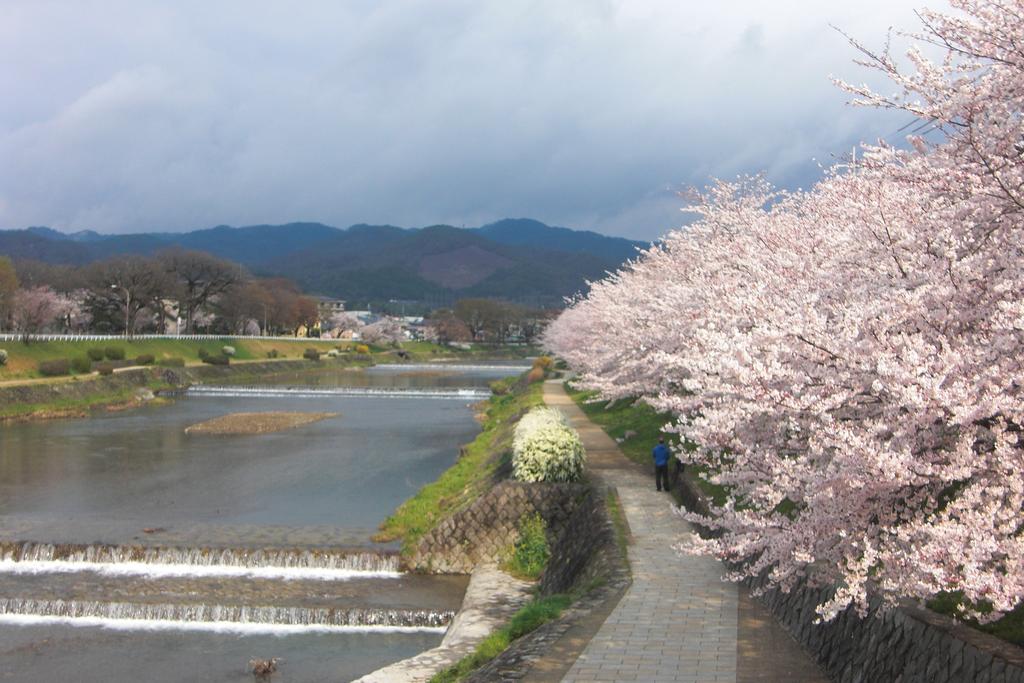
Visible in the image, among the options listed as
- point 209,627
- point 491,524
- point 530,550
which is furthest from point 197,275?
point 209,627

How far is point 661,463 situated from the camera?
1736 cm

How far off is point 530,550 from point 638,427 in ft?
34.2

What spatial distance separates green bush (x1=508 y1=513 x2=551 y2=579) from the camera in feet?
55.2

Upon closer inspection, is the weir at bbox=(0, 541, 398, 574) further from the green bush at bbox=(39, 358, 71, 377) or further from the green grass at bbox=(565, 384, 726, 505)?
the green bush at bbox=(39, 358, 71, 377)

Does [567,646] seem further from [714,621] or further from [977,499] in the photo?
[977,499]

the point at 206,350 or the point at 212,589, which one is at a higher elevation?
the point at 206,350

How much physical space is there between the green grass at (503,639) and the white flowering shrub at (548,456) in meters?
6.43

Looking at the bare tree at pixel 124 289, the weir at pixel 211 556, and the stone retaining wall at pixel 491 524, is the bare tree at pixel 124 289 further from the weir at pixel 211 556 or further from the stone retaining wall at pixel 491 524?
the stone retaining wall at pixel 491 524

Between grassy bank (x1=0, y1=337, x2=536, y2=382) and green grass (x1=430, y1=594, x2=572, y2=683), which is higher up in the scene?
grassy bank (x1=0, y1=337, x2=536, y2=382)

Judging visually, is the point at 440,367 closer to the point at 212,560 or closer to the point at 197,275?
the point at 197,275

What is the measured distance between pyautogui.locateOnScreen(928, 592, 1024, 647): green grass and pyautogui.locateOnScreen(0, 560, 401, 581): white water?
1172 cm

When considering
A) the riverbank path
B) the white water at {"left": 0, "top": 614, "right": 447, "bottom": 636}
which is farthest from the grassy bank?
the riverbank path

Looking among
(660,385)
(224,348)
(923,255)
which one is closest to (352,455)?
(660,385)

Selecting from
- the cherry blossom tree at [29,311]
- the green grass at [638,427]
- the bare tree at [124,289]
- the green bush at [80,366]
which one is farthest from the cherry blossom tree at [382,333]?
the green grass at [638,427]
